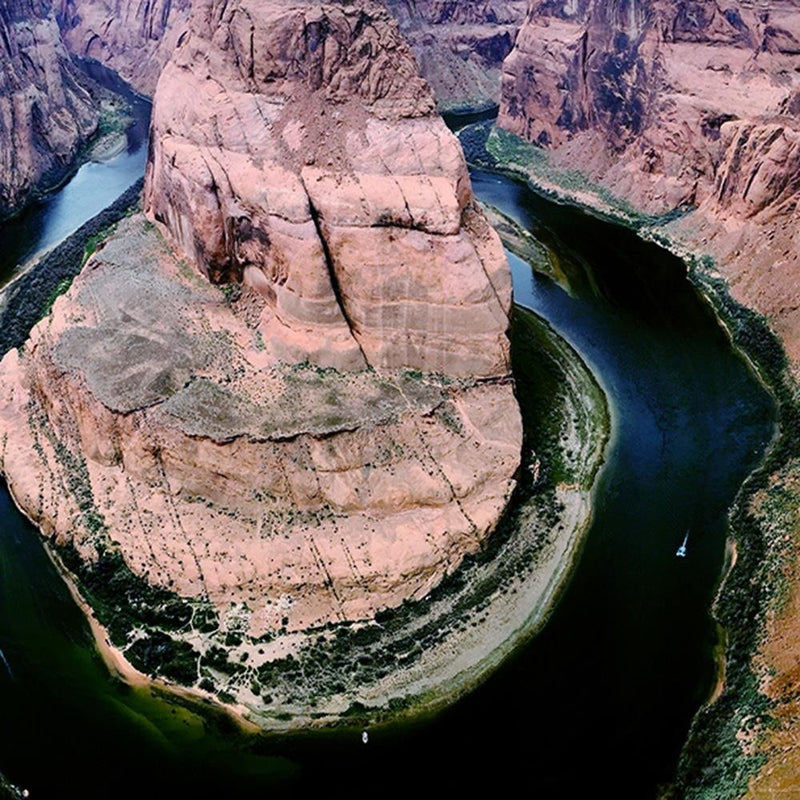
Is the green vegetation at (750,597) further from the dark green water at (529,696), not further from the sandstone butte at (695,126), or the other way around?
the dark green water at (529,696)

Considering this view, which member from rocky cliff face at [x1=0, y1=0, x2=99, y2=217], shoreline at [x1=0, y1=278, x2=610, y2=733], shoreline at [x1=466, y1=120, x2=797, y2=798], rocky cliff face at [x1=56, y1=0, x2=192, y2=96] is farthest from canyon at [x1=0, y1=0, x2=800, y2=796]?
rocky cliff face at [x1=56, y1=0, x2=192, y2=96]

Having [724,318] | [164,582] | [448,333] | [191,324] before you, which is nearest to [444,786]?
[164,582]

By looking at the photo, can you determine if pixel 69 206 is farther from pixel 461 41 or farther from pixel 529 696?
pixel 529 696

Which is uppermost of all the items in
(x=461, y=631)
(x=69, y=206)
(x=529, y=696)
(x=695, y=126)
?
(x=69, y=206)

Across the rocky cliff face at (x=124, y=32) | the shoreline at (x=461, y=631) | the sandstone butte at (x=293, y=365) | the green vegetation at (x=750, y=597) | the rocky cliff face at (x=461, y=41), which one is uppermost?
the rocky cliff face at (x=124, y=32)

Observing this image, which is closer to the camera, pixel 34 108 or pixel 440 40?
pixel 34 108

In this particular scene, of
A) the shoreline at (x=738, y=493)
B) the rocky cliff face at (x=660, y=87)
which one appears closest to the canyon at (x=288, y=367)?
the shoreline at (x=738, y=493)

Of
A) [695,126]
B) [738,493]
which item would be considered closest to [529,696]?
[738,493]

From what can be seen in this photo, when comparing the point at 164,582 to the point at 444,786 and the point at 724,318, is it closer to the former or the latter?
the point at 444,786
